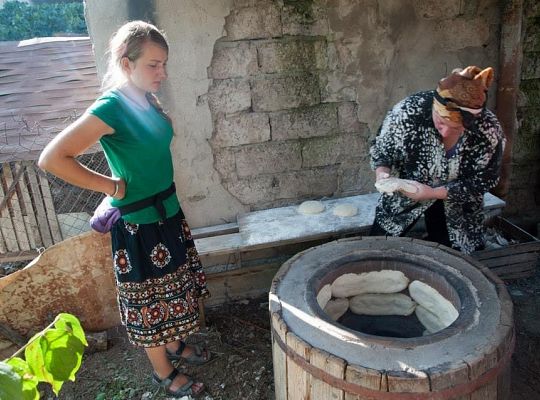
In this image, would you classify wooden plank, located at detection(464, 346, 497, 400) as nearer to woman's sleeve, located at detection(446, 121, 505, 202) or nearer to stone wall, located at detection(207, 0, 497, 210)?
woman's sleeve, located at detection(446, 121, 505, 202)

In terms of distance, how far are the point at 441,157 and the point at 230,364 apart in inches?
68.4

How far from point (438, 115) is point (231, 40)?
135 cm

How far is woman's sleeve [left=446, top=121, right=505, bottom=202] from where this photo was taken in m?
2.41

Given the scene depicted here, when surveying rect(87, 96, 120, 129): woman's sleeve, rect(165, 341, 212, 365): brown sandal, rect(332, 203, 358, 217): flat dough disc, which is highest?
rect(87, 96, 120, 129): woman's sleeve

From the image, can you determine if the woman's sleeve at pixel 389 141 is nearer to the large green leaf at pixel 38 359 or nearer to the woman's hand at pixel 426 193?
the woman's hand at pixel 426 193

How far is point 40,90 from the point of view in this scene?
3750 millimetres

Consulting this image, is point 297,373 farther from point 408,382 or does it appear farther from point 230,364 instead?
point 230,364

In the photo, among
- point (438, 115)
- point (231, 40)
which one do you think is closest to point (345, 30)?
point (231, 40)

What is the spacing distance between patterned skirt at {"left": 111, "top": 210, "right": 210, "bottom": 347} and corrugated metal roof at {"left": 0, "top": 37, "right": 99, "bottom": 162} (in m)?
1.38

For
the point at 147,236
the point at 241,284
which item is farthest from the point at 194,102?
the point at 241,284

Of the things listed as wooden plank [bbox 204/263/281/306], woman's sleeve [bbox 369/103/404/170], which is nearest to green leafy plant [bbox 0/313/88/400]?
woman's sleeve [bbox 369/103/404/170]

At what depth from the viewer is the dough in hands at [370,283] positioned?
226 centimetres

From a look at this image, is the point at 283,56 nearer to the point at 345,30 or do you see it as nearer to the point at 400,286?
the point at 345,30

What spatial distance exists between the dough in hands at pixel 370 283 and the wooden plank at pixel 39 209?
8.37ft
